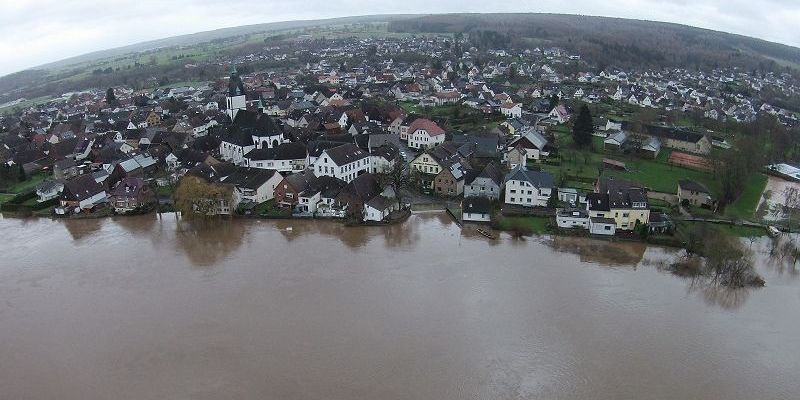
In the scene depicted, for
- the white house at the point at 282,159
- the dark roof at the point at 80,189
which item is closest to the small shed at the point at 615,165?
the white house at the point at 282,159

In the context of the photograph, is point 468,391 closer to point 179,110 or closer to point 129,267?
point 129,267

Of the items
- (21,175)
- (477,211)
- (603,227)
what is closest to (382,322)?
(477,211)

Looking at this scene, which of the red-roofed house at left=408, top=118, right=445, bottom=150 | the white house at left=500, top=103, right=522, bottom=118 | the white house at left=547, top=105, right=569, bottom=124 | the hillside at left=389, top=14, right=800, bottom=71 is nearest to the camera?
the red-roofed house at left=408, top=118, right=445, bottom=150

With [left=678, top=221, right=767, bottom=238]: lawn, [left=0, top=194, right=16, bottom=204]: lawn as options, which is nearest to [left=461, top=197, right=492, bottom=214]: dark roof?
[left=678, top=221, right=767, bottom=238]: lawn

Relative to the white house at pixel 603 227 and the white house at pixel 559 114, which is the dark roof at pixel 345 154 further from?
the white house at pixel 559 114

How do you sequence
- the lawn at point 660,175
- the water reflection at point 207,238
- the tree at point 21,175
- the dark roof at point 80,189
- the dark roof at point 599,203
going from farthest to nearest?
the tree at point 21,175 → the lawn at point 660,175 → the dark roof at point 80,189 → the dark roof at point 599,203 → the water reflection at point 207,238

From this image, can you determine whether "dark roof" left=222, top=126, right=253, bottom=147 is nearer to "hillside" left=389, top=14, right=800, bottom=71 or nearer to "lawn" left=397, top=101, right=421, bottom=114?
"lawn" left=397, top=101, right=421, bottom=114

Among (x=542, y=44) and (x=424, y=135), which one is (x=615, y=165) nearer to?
(x=424, y=135)
